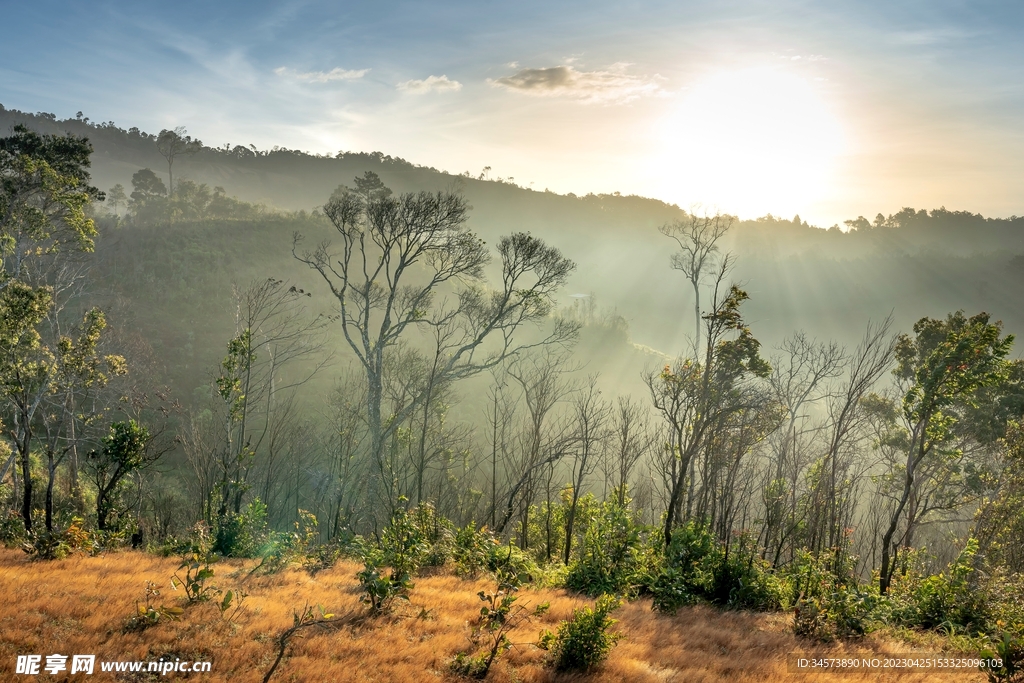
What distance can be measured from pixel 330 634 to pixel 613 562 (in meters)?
7.88

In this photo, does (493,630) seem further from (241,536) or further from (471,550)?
(241,536)

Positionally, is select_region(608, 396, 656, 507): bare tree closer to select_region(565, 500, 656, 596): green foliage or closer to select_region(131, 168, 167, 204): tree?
select_region(565, 500, 656, 596): green foliage

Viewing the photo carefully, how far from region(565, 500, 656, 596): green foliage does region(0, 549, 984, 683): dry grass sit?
1353 mm

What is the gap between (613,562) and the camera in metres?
14.1

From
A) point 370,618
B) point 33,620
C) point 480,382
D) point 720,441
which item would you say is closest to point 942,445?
point 720,441

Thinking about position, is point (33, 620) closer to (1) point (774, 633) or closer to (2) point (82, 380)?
(2) point (82, 380)

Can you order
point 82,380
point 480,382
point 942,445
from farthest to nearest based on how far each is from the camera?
point 480,382
point 942,445
point 82,380

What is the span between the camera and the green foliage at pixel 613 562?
1361 cm

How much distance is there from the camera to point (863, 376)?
59.4 ft

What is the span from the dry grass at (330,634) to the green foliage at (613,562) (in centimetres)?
135

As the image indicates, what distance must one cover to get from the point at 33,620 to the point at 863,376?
21646mm

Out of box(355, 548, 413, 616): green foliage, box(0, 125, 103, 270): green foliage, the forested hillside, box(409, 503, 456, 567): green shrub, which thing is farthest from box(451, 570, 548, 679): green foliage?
box(0, 125, 103, 270): green foliage

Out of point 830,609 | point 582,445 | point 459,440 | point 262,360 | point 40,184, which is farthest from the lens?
point 262,360

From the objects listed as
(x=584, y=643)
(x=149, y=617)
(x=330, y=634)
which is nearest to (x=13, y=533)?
(x=149, y=617)
